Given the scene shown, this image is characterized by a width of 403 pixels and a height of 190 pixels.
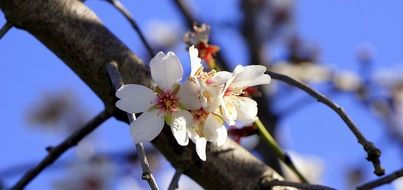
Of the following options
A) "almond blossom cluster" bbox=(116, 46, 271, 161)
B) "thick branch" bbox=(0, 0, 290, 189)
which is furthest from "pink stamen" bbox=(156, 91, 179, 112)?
"thick branch" bbox=(0, 0, 290, 189)

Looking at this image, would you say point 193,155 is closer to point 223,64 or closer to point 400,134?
point 223,64

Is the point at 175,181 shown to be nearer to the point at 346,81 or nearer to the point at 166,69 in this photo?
the point at 166,69

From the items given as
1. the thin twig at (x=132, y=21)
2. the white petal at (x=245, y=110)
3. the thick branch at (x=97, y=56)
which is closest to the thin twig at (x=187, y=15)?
the thin twig at (x=132, y=21)

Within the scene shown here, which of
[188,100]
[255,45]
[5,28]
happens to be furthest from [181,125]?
[255,45]

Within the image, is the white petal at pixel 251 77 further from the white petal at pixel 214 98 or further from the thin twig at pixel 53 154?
the thin twig at pixel 53 154

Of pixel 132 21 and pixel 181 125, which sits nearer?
pixel 181 125

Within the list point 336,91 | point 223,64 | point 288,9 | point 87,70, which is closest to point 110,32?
point 87,70

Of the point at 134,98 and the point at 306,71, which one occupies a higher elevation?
the point at 306,71

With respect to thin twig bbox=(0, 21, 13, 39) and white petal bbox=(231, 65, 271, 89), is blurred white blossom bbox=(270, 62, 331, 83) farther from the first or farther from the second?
white petal bbox=(231, 65, 271, 89)
